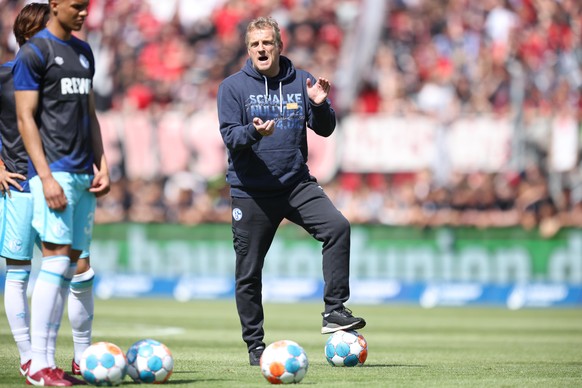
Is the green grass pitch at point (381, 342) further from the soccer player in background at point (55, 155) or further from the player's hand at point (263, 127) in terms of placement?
the player's hand at point (263, 127)

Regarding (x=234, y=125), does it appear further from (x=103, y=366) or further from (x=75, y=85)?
(x=103, y=366)

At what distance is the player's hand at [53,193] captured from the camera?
6645 millimetres

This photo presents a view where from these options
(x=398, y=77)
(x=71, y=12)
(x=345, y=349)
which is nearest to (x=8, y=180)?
(x=71, y=12)

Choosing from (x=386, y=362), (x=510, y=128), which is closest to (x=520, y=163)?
(x=510, y=128)

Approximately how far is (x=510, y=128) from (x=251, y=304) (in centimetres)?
1496

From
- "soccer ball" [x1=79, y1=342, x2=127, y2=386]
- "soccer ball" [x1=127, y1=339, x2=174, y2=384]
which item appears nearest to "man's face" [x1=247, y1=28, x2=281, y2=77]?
"soccer ball" [x1=127, y1=339, x2=174, y2=384]

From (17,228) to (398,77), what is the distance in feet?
57.2

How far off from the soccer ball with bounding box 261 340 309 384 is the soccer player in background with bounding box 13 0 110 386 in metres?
1.34

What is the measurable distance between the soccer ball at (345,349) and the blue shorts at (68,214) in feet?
8.33

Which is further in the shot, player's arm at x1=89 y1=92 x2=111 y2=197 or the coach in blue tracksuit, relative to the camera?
the coach in blue tracksuit

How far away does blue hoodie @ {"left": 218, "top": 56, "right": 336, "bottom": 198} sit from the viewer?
28.4 feet

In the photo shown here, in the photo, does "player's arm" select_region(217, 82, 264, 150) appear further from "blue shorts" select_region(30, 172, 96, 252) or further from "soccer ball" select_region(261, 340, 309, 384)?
"soccer ball" select_region(261, 340, 309, 384)

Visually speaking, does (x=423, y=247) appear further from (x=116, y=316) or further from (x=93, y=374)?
(x=93, y=374)

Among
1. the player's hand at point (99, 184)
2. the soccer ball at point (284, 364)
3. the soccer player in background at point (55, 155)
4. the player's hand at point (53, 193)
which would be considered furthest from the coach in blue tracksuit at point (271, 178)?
the player's hand at point (53, 193)
